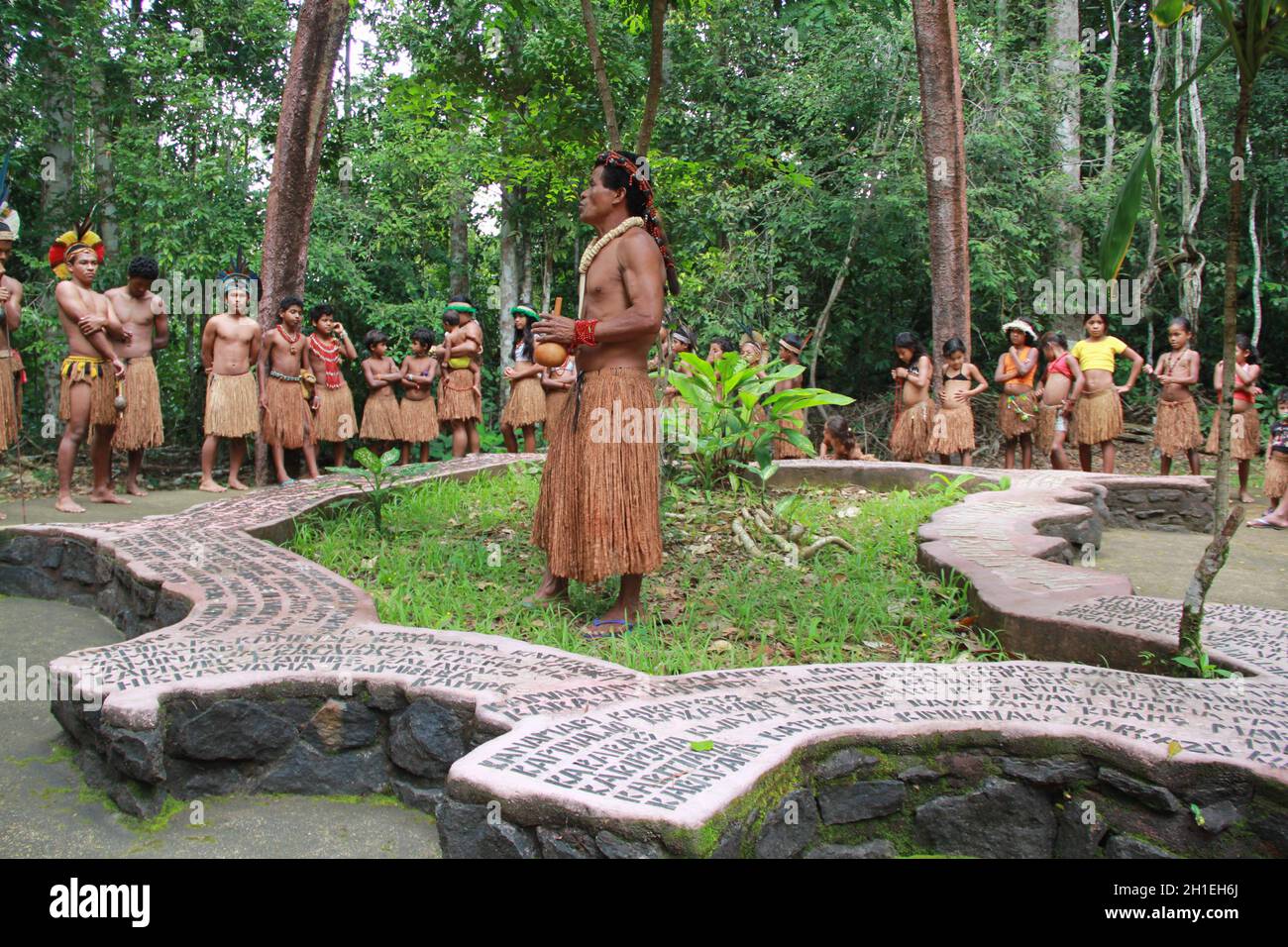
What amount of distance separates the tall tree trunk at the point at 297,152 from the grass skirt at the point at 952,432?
18.3ft

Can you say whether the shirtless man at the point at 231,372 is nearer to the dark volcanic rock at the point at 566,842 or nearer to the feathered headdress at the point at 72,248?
the feathered headdress at the point at 72,248

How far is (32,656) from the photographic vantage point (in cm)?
410

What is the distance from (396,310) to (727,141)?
15.6ft

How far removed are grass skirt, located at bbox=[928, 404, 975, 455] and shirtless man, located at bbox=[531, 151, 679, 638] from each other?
5.55 metres

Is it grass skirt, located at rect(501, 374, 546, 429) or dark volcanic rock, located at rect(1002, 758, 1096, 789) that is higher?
grass skirt, located at rect(501, 374, 546, 429)

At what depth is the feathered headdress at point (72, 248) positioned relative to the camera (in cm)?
649

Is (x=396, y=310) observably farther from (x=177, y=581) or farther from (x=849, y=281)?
(x=177, y=581)

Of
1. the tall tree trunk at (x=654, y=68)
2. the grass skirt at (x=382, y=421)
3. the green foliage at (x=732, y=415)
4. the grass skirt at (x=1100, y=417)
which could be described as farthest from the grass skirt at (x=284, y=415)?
the grass skirt at (x=1100, y=417)

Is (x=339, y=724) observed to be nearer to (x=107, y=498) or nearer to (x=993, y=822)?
(x=993, y=822)

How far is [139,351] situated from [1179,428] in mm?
8448

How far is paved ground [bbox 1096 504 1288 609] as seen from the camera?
4.84 meters

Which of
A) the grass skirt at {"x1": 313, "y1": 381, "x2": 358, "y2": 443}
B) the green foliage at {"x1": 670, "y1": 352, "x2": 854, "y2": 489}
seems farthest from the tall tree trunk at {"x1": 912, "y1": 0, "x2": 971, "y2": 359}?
the grass skirt at {"x1": 313, "y1": 381, "x2": 358, "y2": 443}

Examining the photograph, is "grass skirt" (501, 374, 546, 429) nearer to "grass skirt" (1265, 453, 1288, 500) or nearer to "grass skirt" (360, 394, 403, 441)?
"grass skirt" (360, 394, 403, 441)
